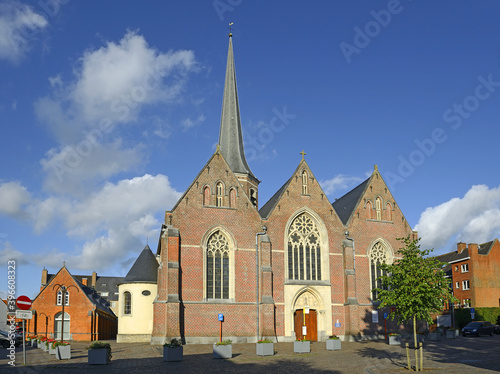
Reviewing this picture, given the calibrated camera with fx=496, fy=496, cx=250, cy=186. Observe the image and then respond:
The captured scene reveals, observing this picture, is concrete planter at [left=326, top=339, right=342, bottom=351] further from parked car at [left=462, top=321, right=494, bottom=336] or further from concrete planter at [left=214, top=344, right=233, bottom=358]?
parked car at [left=462, top=321, right=494, bottom=336]

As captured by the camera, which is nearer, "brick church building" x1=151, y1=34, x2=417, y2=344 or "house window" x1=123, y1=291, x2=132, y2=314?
"brick church building" x1=151, y1=34, x2=417, y2=344

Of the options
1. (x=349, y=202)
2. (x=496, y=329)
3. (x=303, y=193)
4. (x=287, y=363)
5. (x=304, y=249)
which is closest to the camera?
(x=287, y=363)

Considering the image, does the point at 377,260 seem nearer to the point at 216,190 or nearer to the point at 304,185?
the point at 304,185

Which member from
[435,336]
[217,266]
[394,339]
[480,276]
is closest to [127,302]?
[217,266]

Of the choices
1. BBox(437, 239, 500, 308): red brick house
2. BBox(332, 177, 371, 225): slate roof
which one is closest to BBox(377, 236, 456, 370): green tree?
BBox(332, 177, 371, 225): slate roof

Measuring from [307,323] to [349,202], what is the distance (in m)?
12.3

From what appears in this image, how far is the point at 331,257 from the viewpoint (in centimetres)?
4131

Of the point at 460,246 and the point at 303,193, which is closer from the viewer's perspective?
the point at 303,193

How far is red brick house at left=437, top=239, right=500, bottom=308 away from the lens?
6344 centimetres

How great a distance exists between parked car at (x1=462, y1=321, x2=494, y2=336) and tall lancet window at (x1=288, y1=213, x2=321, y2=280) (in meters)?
15.2

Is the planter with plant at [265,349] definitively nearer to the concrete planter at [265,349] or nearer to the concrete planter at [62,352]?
the concrete planter at [265,349]

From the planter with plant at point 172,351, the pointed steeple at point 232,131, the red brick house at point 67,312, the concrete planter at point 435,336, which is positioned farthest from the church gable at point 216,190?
the red brick house at point 67,312

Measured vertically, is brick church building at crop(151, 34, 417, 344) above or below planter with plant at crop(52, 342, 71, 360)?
above

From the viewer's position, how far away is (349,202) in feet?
152
